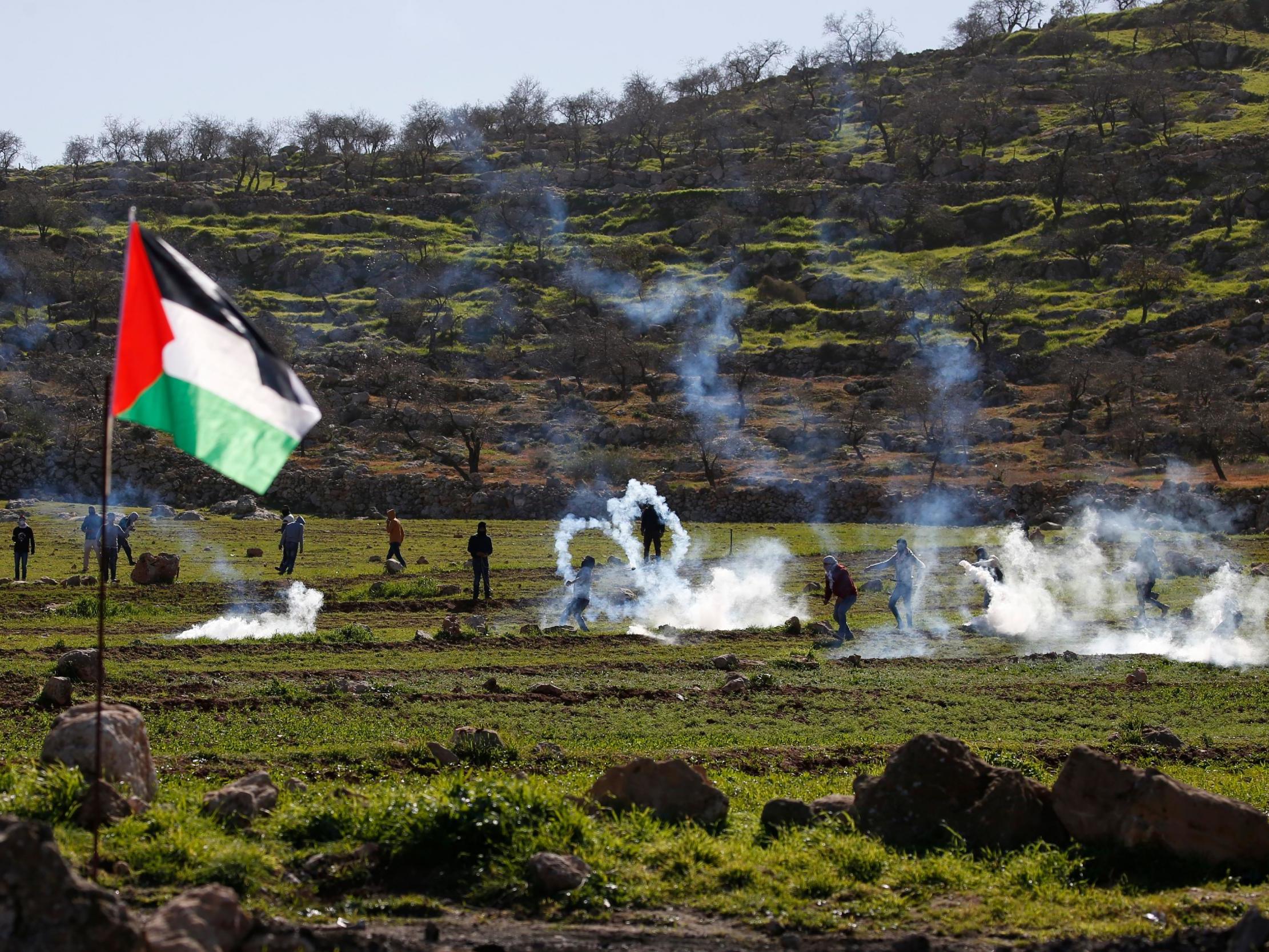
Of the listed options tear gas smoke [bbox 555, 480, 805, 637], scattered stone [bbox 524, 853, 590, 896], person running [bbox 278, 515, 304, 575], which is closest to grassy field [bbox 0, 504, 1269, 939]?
scattered stone [bbox 524, 853, 590, 896]

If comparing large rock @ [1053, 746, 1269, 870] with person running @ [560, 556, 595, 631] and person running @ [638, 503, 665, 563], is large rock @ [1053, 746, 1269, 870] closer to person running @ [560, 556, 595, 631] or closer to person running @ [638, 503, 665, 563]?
person running @ [560, 556, 595, 631]

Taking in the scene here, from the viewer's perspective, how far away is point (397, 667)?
1964 centimetres

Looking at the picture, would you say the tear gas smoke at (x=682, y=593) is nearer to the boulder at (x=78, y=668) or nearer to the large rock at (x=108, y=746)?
the boulder at (x=78, y=668)

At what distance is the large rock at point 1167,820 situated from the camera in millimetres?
9070

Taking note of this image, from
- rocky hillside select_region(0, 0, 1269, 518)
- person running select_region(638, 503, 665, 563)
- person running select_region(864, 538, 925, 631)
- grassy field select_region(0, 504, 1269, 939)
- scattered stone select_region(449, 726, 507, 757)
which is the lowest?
grassy field select_region(0, 504, 1269, 939)

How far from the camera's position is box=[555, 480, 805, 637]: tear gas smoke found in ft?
87.2

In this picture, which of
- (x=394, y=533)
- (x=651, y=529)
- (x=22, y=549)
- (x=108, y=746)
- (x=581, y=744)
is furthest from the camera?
(x=394, y=533)

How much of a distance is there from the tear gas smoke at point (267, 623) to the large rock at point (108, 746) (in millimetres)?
12930

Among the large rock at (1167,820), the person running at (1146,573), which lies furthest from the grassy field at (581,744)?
the person running at (1146,573)

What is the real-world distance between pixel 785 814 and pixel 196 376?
5.11 meters

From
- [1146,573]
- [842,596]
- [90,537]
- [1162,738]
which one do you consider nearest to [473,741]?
[1162,738]

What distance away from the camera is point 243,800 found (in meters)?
9.48

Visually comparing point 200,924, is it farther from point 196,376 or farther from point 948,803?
point 948,803

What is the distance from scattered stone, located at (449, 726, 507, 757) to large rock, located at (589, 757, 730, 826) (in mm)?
2347
